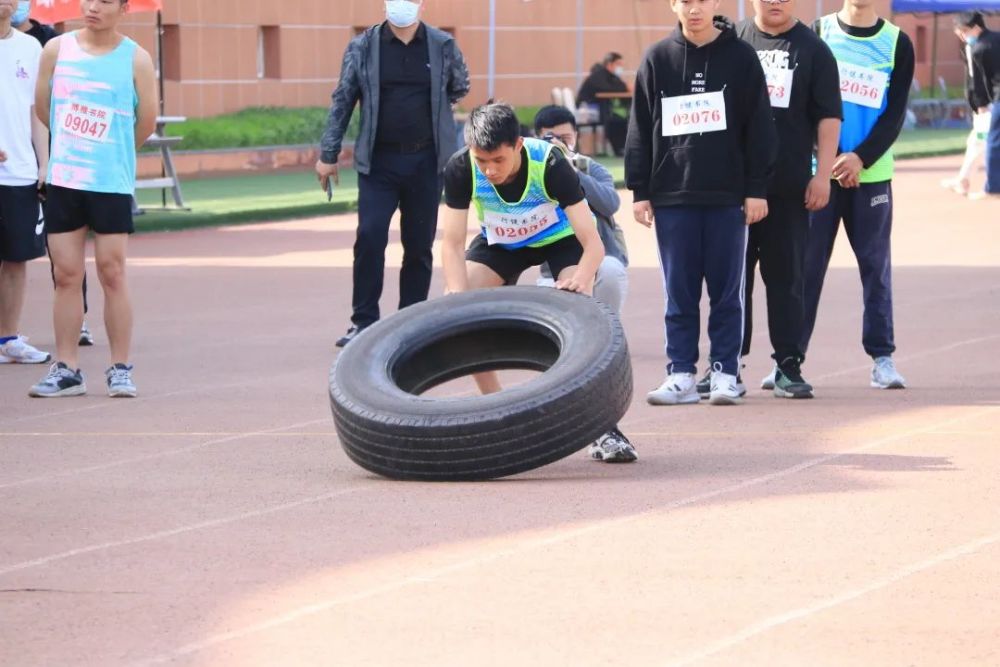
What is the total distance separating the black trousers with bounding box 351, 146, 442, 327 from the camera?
36.4 feet

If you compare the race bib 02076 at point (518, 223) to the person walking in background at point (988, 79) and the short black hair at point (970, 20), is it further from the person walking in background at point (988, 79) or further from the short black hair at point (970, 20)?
the short black hair at point (970, 20)

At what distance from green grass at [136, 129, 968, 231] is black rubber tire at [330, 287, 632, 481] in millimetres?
11587

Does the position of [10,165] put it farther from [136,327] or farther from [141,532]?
[141,532]

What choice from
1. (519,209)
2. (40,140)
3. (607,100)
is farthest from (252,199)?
(519,209)

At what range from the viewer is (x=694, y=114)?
860cm

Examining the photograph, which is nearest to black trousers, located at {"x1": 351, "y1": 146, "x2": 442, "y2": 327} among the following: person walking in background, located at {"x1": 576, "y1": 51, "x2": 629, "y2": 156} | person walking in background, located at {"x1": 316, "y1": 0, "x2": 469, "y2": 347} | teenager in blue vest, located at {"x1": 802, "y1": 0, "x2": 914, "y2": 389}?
person walking in background, located at {"x1": 316, "y1": 0, "x2": 469, "y2": 347}

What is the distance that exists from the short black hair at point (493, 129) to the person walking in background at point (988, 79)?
40.1 feet

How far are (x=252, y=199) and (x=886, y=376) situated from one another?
13800mm

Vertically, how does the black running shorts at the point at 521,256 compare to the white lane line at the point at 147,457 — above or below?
above

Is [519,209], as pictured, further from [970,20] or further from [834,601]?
[970,20]

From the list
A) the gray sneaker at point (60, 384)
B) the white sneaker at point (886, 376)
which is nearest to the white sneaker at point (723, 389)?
the white sneaker at point (886, 376)

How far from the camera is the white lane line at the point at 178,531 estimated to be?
5840mm

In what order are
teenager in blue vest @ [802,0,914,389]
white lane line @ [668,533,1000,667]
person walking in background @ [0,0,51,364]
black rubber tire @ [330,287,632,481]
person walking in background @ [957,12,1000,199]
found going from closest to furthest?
1. white lane line @ [668,533,1000,667]
2. black rubber tire @ [330,287,632,481]
3. teenager in blue vest @ [802,0,914,389]
4. person walking in background @ [0,0,51,364]
5. person walking in background @ [957,12,1000,199]

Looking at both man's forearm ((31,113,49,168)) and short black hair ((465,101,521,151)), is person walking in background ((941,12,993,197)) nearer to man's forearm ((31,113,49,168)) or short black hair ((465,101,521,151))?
man's forearm ((31,113,49,168))
